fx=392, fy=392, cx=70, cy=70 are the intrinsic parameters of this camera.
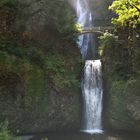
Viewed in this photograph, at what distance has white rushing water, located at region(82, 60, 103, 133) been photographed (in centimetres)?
2669

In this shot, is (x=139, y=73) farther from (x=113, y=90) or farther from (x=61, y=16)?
(x=61, y=16)

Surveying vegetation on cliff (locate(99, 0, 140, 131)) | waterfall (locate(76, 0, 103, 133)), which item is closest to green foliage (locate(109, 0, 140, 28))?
vegetation on cliff (locate(99, 0, 140, 131))

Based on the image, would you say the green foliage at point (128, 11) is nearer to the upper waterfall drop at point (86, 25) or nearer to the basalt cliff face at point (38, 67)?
the basalt cliff face at point (38, 67)

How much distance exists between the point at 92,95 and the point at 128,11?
642 cm

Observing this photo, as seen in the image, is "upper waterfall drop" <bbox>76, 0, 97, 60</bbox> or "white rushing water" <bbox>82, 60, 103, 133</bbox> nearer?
"white rushing water" <bbox>82, 60, 103, 133</bbox>

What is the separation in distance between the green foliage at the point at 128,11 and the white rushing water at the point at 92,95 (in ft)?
13.4

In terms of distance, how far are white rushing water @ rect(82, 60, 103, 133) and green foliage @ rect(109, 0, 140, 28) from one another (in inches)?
160

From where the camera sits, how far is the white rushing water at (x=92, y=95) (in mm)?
26688

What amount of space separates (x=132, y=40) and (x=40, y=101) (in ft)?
23.3

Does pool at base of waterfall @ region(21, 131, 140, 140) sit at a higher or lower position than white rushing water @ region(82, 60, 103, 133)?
lower

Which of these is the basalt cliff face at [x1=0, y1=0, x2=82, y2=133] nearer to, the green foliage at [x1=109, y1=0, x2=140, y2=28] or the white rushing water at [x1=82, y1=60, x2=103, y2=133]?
the white rushing water at [x1=82, y1=60, x2=103, y2=133]

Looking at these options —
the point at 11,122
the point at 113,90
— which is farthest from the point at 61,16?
the point at 11,122

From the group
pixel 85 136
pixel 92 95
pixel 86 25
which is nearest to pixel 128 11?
pixel 92 95

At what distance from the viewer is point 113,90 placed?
82.5ft
